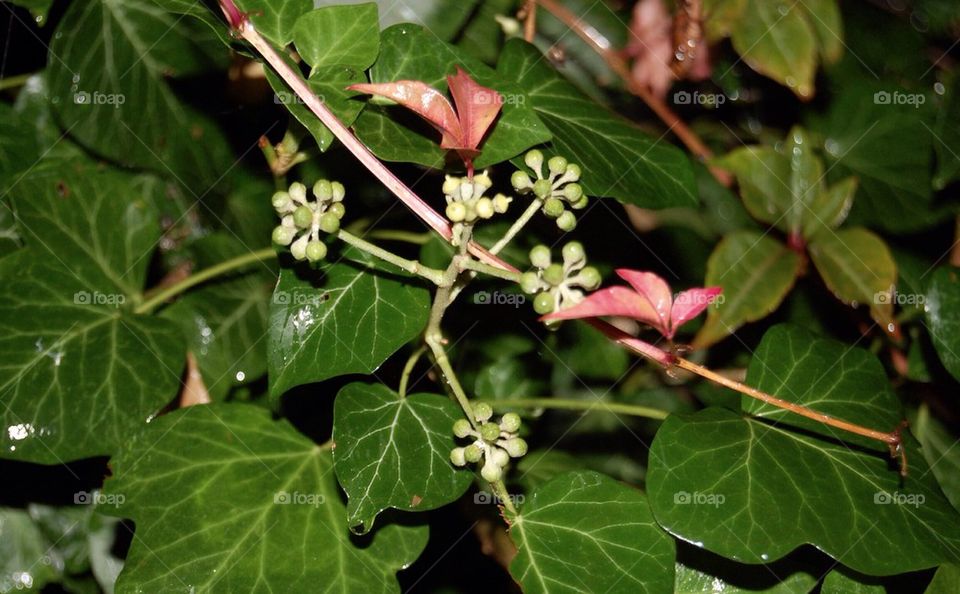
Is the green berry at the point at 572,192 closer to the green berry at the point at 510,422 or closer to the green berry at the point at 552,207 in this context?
the green berry at the point at 552,207

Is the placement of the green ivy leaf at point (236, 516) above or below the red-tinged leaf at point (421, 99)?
below

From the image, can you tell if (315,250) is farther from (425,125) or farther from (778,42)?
(778,42)

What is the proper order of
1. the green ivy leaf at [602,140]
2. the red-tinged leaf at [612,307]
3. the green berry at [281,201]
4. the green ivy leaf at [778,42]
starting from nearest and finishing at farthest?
the red-tinged leaf at [612,307] → the green berry at [281,201] → the green ivy leaf at [602,140] → the green ivy leaf at [778,42]

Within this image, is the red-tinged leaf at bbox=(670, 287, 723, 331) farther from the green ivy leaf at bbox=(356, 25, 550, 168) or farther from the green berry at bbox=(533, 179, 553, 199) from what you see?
the green ivy leaf at bbox=(356, 25, 550, 168)

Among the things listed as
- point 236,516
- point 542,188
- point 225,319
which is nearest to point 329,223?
point 542,188

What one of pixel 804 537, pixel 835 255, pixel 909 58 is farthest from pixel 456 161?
pixel 909 58

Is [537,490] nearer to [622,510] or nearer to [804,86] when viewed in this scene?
[622,510]

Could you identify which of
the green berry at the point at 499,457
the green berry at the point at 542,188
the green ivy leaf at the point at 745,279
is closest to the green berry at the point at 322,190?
the green berry at the point at 542,188
